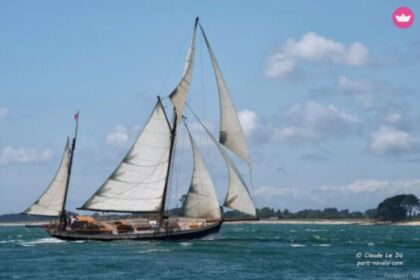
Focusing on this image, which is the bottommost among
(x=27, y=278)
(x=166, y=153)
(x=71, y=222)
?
(x=27, y=278)

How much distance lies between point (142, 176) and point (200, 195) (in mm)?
6478

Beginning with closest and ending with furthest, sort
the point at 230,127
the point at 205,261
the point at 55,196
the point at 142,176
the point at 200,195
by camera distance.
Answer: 1. the point at 205,261
2. the point at 230,127
3. the point at 200,195
4. the point at 142,176
5. the point at 55,196

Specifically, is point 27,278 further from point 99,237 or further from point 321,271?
point 99,237

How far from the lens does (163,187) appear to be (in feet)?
270

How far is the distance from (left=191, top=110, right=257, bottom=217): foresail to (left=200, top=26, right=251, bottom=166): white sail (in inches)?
45.3

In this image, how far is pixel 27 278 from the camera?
50.8m

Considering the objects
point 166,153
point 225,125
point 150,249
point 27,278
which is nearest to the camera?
point 27,278

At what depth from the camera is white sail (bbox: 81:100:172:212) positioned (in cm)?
8031

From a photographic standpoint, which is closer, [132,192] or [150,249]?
[150,249]

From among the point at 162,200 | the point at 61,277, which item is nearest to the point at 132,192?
the point at 162,200

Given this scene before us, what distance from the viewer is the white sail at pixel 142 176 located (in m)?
80.3

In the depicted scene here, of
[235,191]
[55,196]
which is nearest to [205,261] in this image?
[235,191]

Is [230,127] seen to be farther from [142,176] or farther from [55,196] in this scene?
[55,196]

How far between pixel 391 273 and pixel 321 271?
14.6ft
